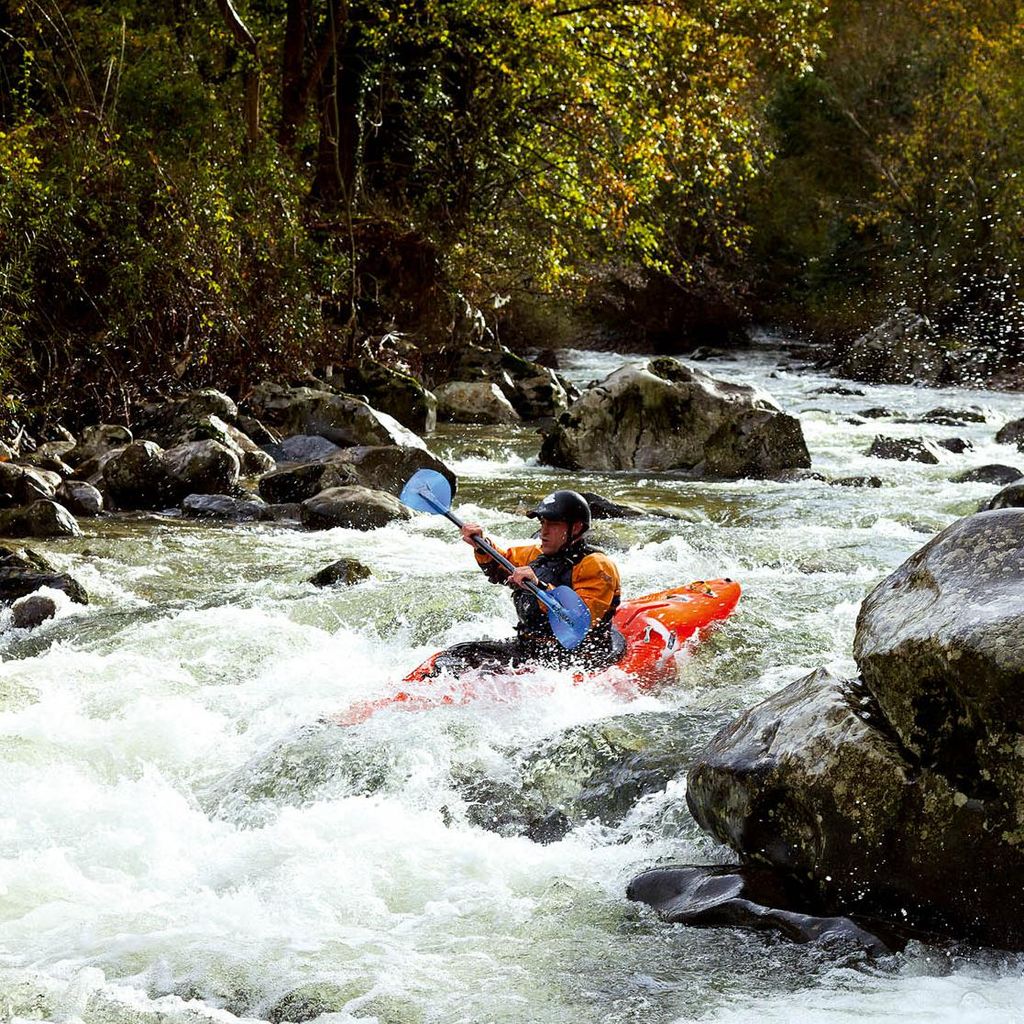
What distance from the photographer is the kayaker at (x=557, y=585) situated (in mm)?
5406

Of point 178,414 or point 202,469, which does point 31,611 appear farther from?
point 178,414

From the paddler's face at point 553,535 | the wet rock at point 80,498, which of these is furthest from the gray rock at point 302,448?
the paddler's face at point 553,535

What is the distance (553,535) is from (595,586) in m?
0.29

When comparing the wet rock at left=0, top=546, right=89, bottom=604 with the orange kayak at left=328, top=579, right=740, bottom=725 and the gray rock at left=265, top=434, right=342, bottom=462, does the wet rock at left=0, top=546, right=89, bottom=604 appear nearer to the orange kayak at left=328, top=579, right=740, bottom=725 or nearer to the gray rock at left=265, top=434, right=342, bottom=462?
the orange kayak at left=328, top=579, right=740, bottom=725

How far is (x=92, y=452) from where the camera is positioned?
10.8m

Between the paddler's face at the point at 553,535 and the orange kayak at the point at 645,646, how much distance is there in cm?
55

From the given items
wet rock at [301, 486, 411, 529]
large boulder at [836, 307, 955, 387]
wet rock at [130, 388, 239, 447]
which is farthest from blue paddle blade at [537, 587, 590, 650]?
large boulder at [836, 307, 955, 387]

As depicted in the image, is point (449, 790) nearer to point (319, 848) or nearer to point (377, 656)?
point (319, 848)

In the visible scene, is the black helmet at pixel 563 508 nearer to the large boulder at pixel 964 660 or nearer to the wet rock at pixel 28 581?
the large boulder at pixel 964 660

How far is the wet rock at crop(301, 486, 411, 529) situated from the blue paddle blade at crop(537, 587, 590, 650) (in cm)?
402

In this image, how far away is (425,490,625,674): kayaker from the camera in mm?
5406

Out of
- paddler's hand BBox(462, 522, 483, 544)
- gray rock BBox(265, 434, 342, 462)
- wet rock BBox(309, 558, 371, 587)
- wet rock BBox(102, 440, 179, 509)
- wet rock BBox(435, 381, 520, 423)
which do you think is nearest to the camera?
paddler's hand BBox(462, 522, 483, 544)

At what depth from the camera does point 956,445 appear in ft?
42.0

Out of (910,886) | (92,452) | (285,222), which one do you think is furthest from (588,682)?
(285,222)
